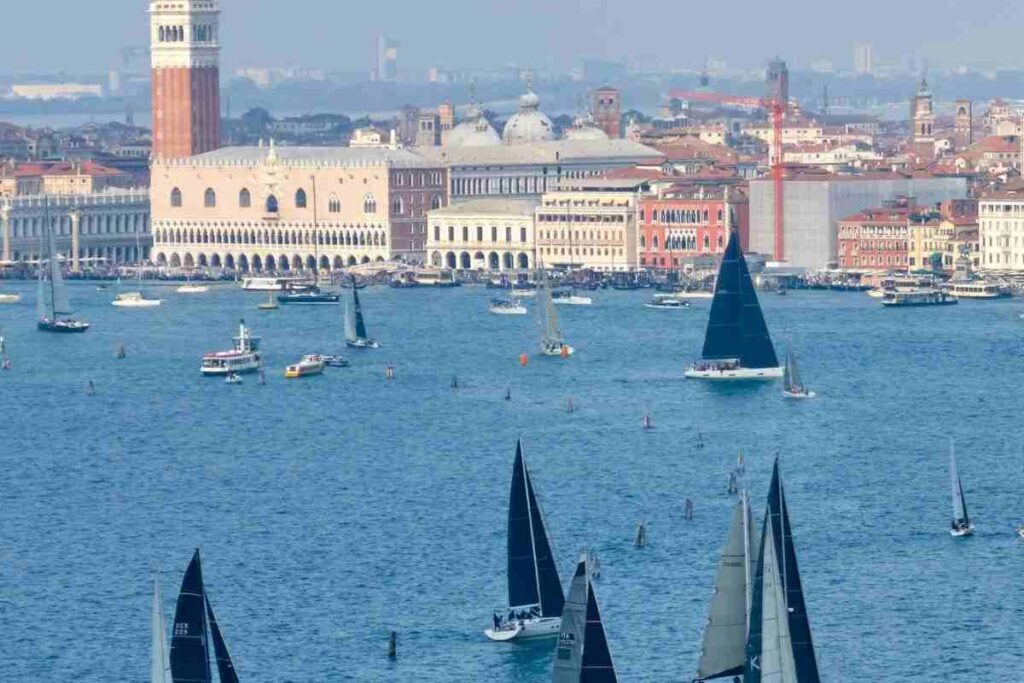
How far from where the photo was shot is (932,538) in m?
38.9

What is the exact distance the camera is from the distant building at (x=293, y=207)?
87.4 m

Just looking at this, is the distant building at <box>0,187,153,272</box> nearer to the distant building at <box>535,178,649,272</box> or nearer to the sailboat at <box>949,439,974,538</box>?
the distant building at <box>535,178,649,272</box>

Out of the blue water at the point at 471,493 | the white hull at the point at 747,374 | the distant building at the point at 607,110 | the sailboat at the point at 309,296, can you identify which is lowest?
the sailboat at the point at 309,296

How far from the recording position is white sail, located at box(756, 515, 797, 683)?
27.8 meters

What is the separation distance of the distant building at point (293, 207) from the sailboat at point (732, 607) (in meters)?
57.1

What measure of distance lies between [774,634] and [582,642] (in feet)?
5.06

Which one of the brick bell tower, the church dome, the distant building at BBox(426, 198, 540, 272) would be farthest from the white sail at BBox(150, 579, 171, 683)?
the church dome

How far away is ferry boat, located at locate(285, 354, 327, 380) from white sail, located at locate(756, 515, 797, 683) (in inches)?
1175

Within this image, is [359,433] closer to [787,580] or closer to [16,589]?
[16,589]

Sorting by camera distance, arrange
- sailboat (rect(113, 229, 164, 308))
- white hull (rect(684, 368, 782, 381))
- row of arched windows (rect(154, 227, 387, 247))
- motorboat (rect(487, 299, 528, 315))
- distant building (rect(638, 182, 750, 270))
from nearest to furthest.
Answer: white hull (rect(684, 368, 782, 381))
motorboat (rect(487, 299, 528, 315))
sailboat (rect(113, 229, 164, 308))
distant building (rect(638, 182, 750, 270))
row of arched windows (rect(154, 227, 387, 247))

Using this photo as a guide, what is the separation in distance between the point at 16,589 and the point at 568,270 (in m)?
46.0

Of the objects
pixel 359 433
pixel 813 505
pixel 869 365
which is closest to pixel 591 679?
pixel 813 505

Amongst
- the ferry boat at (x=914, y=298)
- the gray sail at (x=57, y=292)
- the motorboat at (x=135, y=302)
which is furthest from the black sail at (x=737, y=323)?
the motorboat at (x=135, y=302)

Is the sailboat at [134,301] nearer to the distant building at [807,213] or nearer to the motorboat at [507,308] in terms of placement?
the motorboat at [507,308]
